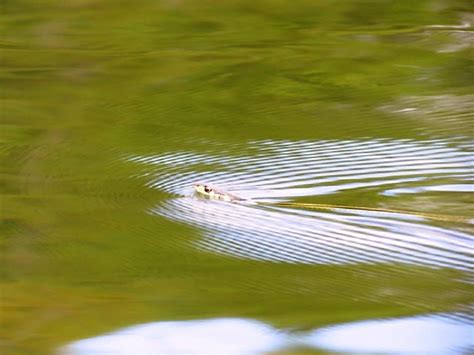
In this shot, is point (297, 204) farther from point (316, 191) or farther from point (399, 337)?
point (399, 337)

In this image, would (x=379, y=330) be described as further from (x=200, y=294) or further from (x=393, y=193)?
(x=393, y=193)

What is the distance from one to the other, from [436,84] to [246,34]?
1.88 ft

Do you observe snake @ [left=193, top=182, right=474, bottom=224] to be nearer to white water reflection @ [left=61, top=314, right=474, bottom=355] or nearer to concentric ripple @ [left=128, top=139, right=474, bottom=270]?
concentric ripple @ [left=128, top=139, right=474, bottom=270]

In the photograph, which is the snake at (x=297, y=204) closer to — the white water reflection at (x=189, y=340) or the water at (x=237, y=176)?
the water at (x=237, y=176)

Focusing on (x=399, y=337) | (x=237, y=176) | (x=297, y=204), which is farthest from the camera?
(x=237, y=176)

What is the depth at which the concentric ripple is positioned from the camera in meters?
1.46

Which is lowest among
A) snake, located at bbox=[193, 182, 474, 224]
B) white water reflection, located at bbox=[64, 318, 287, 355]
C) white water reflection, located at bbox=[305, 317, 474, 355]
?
snake, located at bbox=[193, 182, 474, 224]

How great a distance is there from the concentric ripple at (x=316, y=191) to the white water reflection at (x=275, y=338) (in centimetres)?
18

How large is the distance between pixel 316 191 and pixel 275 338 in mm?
477

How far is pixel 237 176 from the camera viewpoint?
1.73 meters

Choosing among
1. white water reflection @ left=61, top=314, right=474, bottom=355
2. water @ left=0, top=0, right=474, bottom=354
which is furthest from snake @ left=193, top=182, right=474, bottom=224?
white water reflection @ left=61, top=314, right=474, bottom=355

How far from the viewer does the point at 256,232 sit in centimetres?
154

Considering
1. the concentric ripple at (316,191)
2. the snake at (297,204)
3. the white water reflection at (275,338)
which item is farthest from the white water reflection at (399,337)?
the snake at (297,204)

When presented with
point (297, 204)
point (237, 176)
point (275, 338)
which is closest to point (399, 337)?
point (275, 338)
